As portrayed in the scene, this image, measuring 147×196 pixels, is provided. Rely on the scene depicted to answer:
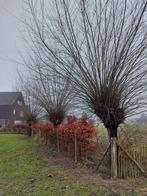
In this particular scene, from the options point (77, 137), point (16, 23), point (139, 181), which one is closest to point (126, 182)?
point (139, 181)

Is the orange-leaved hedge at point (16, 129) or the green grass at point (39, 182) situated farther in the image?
the orange-leaved hedge at point (16, 129)

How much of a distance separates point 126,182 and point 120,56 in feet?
11.7

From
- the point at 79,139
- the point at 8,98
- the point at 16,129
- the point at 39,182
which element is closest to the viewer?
the point at 39,182

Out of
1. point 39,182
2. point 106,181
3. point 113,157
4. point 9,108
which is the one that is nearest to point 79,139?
point 113,157

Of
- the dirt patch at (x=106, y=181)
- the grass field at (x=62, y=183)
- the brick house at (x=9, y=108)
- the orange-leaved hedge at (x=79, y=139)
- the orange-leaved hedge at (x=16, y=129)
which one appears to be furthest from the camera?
the brick house at (x=9, y=108)

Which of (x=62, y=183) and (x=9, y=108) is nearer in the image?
(x=62, y=183)

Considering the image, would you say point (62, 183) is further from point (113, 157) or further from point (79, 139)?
point (79, 139)

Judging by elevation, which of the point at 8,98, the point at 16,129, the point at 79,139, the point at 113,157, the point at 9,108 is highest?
the point at 8,98

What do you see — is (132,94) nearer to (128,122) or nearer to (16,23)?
(128,122)

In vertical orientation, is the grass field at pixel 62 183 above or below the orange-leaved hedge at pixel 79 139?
below

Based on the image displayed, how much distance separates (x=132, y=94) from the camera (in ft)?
33.3

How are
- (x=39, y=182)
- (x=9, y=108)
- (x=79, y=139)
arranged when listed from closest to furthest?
(x=39, y=182)
(x=79, y=139)
(x=9, y=108)

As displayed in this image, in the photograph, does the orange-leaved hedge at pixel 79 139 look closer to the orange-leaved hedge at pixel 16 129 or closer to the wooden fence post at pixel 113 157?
the wooden fence post at pixel 113 157

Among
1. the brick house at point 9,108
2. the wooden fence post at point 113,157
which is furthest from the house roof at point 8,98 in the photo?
the wooden fence post at point 113,157
